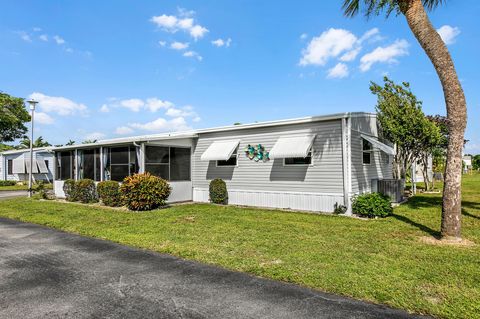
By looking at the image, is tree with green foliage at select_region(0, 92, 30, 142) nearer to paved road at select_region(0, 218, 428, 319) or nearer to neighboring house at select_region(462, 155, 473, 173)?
paved road at select_region(0, 218, 428, 319)

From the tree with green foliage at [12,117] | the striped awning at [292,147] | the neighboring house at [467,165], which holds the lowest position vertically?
the neighboring house at [467,165]

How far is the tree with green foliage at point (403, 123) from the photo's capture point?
14594 mm

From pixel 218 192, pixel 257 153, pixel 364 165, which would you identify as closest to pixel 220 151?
pixel 257 153

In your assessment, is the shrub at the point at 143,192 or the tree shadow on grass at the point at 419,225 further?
the shrub at the point at 143,192

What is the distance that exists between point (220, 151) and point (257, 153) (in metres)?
1.81

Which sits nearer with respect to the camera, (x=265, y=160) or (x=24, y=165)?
(x=265, y=160)

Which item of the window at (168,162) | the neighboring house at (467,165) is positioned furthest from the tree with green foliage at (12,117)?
the neighboring house at (467,165)

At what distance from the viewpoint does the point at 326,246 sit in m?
6.76

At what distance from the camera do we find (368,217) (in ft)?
34.9

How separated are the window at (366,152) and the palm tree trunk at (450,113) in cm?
533

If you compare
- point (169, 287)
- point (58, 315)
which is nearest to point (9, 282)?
point (58, 315)

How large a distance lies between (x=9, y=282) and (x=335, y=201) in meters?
9.84

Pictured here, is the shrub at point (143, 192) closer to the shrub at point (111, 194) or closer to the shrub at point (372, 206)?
A: the shrub at point (111, 194)

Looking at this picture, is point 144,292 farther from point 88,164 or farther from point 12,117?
point 12,117
